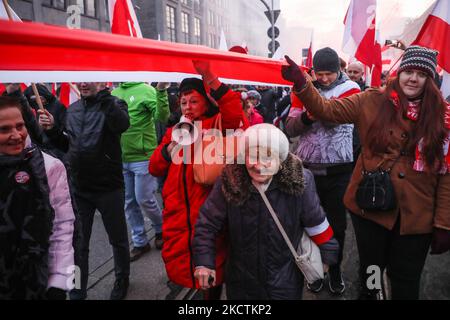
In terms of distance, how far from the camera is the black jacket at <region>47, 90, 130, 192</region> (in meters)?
2.88

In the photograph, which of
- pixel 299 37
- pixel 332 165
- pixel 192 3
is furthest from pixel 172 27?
pixel 332 165

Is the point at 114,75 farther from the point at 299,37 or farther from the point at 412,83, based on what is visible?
the point at 299,37

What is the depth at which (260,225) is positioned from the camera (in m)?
1.93

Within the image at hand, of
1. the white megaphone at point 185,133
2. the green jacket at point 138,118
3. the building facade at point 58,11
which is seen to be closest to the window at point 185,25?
the building facade at point 58,11

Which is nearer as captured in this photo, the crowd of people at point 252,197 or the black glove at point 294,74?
the crowd of people at point 252,197

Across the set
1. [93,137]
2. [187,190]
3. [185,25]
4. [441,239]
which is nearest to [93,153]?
[93,137]

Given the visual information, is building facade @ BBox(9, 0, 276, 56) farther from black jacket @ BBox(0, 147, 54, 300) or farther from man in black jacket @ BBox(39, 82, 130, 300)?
black jacket @ BBox(0, 147, 54, 300)

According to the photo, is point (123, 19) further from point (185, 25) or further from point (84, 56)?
point (185, 25)

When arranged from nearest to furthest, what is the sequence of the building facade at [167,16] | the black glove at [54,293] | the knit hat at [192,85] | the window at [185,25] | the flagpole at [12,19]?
the flagpole at [12,19], the black glove at [54,293], the knit hat at [192,85], the building facade at [167,16], the window at [185,25]

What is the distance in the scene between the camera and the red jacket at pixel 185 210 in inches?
86.6

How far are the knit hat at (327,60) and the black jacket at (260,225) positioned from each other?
123 cm

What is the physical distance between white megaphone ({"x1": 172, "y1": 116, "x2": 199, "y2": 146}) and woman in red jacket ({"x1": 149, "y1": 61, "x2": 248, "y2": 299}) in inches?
2.7

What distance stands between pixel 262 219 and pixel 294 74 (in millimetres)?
916

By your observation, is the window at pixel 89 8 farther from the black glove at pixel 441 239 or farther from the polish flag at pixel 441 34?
the black glove at pixel 441 239
